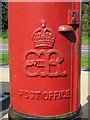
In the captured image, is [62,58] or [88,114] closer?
[62,58]

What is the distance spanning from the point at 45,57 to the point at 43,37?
20cm

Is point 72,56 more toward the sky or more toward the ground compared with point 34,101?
more toward the sky

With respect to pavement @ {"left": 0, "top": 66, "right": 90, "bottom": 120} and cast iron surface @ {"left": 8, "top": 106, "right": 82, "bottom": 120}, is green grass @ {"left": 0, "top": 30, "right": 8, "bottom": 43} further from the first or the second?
cast iron surface @ {"left": 8, "top": 106, "right": 82, "bottom": 120}

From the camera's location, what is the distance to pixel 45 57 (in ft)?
7.95

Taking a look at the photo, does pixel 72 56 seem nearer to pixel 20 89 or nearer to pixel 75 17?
pixel 75 17

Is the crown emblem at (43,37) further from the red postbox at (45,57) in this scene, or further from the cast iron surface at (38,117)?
the cast iron surface at (38,117)

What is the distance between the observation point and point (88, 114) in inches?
150

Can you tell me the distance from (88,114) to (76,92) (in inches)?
52.9

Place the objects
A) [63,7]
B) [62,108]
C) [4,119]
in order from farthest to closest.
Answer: [4,119] → [62,108] → [63,7]

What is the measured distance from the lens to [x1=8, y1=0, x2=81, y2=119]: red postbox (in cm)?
238

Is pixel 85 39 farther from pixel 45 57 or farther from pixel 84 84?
pixel 45 57

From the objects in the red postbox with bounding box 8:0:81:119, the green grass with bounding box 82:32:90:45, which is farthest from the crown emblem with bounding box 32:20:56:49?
the green grass with bounding box 82:32:90:45

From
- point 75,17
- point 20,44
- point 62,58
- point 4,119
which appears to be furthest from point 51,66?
point 4,119

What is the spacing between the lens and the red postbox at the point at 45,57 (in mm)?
2379
